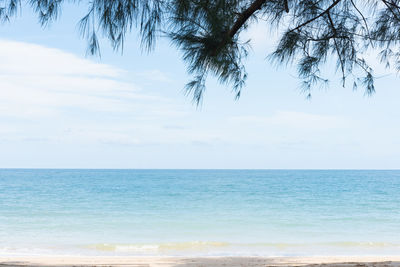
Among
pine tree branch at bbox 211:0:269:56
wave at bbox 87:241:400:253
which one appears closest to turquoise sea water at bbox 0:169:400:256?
wave at bbox 87:241:400:253

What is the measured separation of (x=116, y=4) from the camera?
3355 mm

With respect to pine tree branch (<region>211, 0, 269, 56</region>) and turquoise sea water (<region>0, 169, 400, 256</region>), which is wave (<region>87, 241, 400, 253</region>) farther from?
pine tree branch (<region>211, 0, 269, 56</region>)

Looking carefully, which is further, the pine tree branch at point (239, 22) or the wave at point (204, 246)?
the wave at point (204, 246)

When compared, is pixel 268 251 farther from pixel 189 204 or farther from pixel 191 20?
pixel 189 204

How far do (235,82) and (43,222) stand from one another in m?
11.6

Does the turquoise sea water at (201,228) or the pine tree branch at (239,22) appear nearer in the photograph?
the pine tree branch at (239,22)

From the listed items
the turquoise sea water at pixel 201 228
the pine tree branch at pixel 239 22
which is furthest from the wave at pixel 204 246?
the pine tree branch at pixel 239 22

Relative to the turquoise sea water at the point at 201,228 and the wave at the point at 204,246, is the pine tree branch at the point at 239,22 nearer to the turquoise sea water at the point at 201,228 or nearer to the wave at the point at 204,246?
the turquoise sea water at the point at 201,228

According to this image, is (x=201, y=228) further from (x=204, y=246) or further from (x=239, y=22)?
(x=239, y=22)

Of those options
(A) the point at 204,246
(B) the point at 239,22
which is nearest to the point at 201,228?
(A) the point at 204,246

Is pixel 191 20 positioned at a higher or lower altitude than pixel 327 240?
higher

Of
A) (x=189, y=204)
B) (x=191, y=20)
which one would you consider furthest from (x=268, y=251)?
(x=189, y=204)

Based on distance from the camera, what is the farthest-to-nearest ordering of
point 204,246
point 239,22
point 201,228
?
point 201,228
point 204,246
point 239,22

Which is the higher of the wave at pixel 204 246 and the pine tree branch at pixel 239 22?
the pine tree branch at pixel 239 22
